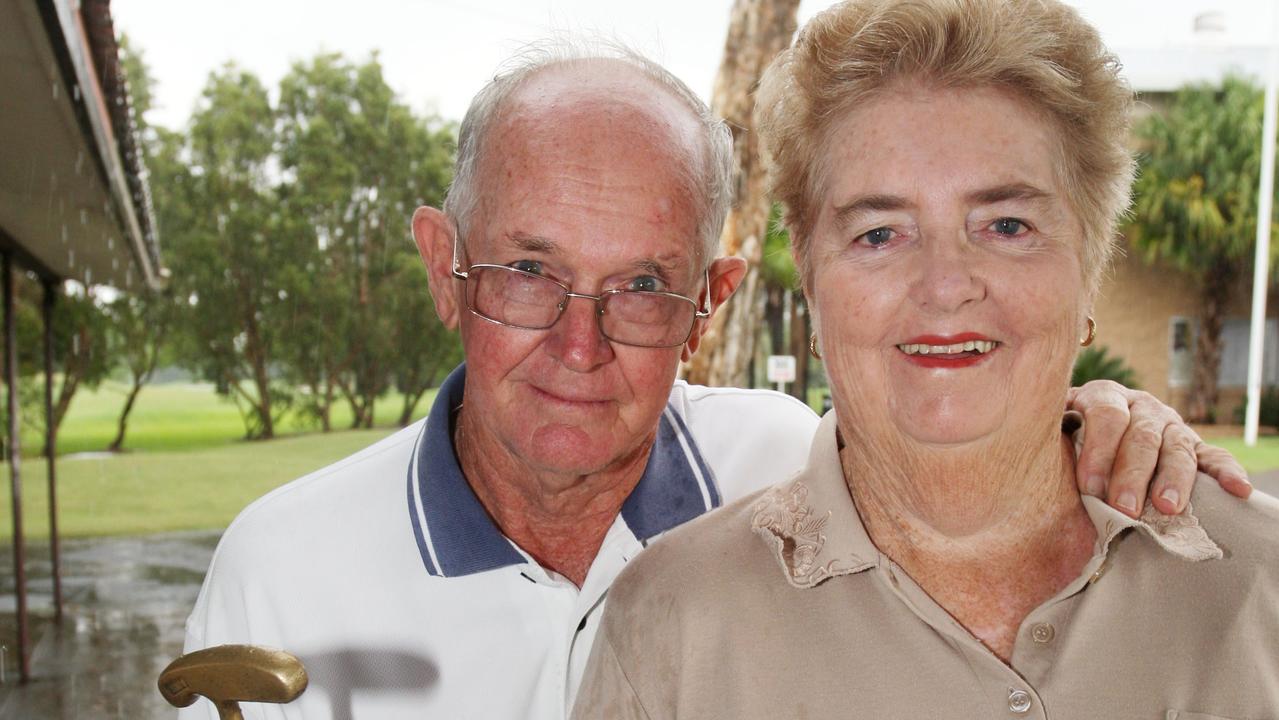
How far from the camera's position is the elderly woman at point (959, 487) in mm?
1082

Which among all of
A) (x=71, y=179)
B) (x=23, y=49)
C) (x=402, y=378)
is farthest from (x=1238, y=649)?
(x=402, y=378)

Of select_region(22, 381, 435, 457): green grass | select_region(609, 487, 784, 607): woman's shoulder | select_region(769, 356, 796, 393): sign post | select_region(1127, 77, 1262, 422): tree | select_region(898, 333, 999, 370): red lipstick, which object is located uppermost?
select_region(1127, 77, 1262, 422): tree

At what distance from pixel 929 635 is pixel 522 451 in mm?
622

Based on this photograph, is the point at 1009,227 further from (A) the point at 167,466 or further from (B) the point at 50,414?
(A) the point at 167,466

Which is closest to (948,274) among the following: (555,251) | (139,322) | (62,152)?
(555,251)

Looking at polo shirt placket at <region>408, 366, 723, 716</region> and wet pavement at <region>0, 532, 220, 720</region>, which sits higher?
polo shirt placket at <region>408, 366, 723, 716</region>

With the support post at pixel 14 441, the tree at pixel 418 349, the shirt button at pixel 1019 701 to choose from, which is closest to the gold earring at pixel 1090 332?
the shirt button at pixel 1019 701

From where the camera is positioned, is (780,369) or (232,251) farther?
(232,251)

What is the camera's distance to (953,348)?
3.64 ft

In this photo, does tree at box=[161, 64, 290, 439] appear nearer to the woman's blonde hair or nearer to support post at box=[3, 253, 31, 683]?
support post at box=[3, 253, 31, 683]

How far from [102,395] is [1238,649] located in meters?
8.57

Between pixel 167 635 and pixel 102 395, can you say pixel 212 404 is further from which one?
pixel 167 635

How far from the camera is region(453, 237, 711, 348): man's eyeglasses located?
1447mm

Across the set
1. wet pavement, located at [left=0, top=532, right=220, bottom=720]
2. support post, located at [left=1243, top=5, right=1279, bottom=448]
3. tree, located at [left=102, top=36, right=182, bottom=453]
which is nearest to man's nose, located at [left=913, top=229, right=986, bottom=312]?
wet pavement, located at [left=0, top=532, right=220, bottom=720]
